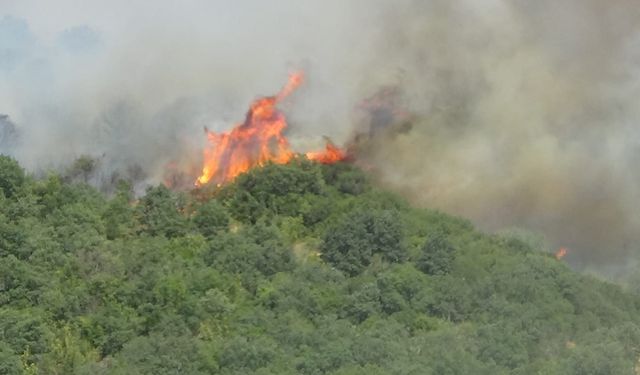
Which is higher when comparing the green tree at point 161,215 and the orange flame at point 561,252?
the orange flame at point 561,252

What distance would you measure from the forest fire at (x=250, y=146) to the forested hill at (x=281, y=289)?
1.43 metres

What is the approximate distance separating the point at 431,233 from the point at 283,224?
506cm

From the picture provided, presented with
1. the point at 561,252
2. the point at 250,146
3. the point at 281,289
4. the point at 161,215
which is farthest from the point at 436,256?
the point at 250,146

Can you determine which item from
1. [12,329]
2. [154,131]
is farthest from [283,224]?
[12,329]

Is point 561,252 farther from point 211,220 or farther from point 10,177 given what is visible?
point 10,177

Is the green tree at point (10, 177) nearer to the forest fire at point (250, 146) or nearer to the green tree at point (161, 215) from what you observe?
the green tree at point (161, 215)

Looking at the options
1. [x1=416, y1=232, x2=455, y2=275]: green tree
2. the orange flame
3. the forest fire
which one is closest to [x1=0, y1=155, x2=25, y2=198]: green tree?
the forest fire

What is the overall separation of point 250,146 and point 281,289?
11.5 m

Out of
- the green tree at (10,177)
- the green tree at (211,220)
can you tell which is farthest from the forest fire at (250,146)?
the green tree at (10,177)

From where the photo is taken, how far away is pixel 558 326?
6194 centimetres

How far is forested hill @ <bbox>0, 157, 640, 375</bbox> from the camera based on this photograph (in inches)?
2324

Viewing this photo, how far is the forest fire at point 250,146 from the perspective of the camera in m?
74.6

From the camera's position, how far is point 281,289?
64.6m

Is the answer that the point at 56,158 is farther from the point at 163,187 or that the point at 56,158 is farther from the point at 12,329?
the point at 12,329
